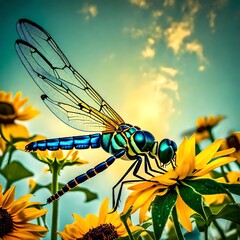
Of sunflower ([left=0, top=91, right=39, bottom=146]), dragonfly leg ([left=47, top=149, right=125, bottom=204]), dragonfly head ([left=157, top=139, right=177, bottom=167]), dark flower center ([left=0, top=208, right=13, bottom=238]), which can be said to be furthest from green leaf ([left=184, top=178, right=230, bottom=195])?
sunflower ([left=0, top=91, right=39, bottom=146])

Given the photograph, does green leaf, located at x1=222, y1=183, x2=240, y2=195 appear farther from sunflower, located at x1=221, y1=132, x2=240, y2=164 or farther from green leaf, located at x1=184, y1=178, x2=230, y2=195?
sunflower, located at x1=221, y1=132, x2=240, y2=164

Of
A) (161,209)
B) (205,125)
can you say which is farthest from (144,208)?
(205,125)

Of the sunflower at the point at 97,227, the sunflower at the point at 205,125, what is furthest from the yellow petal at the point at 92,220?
the sunflower at the point at 205,125

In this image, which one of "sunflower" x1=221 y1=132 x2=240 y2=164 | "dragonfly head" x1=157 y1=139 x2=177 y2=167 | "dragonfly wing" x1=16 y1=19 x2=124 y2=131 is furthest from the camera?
"sunflower" x1=221 y1=132 x2=240 y2=164

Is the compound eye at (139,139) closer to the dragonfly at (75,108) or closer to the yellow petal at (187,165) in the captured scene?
the dragonfly at (75,108)

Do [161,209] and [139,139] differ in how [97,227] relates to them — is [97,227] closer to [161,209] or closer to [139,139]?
[139,139]

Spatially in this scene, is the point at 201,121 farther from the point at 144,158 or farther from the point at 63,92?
the point at 144,158

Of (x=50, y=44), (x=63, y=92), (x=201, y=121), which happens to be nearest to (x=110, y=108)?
(x=63, y=92)
